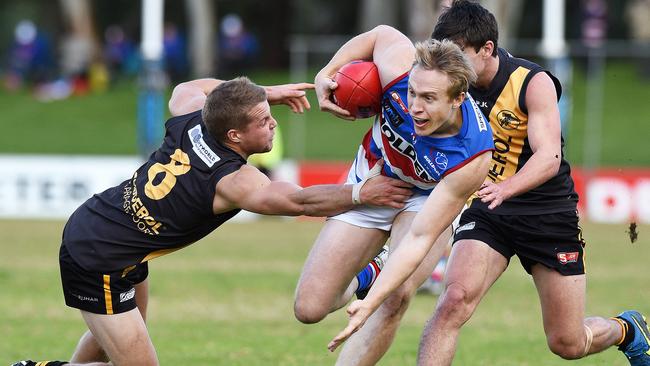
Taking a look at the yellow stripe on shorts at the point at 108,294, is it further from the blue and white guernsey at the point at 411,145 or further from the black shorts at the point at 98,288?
the blue and white guernsey at the point at 411,145

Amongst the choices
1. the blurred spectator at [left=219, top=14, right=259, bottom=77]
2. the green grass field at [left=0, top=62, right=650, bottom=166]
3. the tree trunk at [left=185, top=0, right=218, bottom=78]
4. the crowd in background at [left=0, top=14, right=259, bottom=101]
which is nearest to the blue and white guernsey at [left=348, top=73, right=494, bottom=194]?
the green grass field at [left=0, top=62, right=650, bottom=166]

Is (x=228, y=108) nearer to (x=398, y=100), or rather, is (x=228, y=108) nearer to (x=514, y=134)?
(x=398, y=100)

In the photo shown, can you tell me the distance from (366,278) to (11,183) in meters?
13.4

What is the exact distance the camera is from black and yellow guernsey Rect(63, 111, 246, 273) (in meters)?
6.18

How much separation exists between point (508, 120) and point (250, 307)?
5.30 meters

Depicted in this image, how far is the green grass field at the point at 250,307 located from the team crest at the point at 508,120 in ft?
7.38

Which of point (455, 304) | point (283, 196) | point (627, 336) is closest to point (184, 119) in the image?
point (283, 196)

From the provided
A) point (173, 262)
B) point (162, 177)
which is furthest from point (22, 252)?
point (162, 177)

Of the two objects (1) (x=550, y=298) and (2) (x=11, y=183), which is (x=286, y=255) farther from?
(1) (x=550, y=298)

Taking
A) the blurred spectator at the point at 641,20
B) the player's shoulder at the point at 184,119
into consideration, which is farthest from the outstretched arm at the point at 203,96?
the blurred spectator at the point at 641,20

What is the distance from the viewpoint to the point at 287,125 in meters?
27.0

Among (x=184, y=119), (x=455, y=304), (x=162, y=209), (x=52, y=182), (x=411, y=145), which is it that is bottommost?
(x=52, y=182)

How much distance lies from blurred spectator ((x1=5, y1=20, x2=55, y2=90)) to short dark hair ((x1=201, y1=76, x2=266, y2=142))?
89.9 feet

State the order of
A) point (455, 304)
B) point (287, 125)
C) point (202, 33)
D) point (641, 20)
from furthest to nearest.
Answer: point (202, 33), point (641, 20), point (287, 125), point (455, 304)
